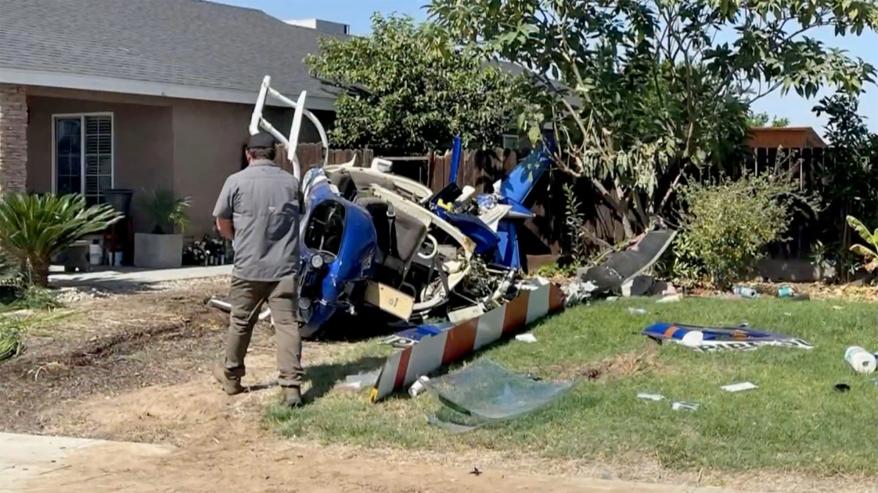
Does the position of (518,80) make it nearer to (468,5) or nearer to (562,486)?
(468,5)

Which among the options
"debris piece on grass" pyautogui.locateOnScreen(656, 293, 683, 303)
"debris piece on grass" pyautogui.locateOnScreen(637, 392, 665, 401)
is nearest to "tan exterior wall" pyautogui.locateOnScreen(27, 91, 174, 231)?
"debris piece on grass" pyautogui.locateOnScreen(656, 293, 683, 303)

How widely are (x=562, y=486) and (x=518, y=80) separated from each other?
29.2 feet

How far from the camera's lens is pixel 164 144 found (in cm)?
1716

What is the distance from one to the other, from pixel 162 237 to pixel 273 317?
29.6 ft

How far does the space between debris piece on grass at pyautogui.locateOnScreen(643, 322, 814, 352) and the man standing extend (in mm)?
3470

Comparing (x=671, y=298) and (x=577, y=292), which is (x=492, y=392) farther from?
(x=671, y=298)

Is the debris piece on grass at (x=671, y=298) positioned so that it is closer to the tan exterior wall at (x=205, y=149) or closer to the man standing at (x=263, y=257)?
the man standing at (x=263, y=257)

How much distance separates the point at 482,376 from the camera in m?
8.23

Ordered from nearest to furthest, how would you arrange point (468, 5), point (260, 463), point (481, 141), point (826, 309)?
point (260, 463)
point (826, 309)
point (468, 5)
point (481, 141)

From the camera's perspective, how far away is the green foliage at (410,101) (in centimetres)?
1770

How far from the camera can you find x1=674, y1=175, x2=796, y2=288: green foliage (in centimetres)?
1241

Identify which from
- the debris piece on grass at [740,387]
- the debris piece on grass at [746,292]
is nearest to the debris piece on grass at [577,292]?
the debris piece on grass at [746,292]

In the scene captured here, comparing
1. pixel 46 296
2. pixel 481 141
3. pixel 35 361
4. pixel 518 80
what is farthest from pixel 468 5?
pixel 35 361

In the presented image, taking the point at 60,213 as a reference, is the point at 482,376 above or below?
below
